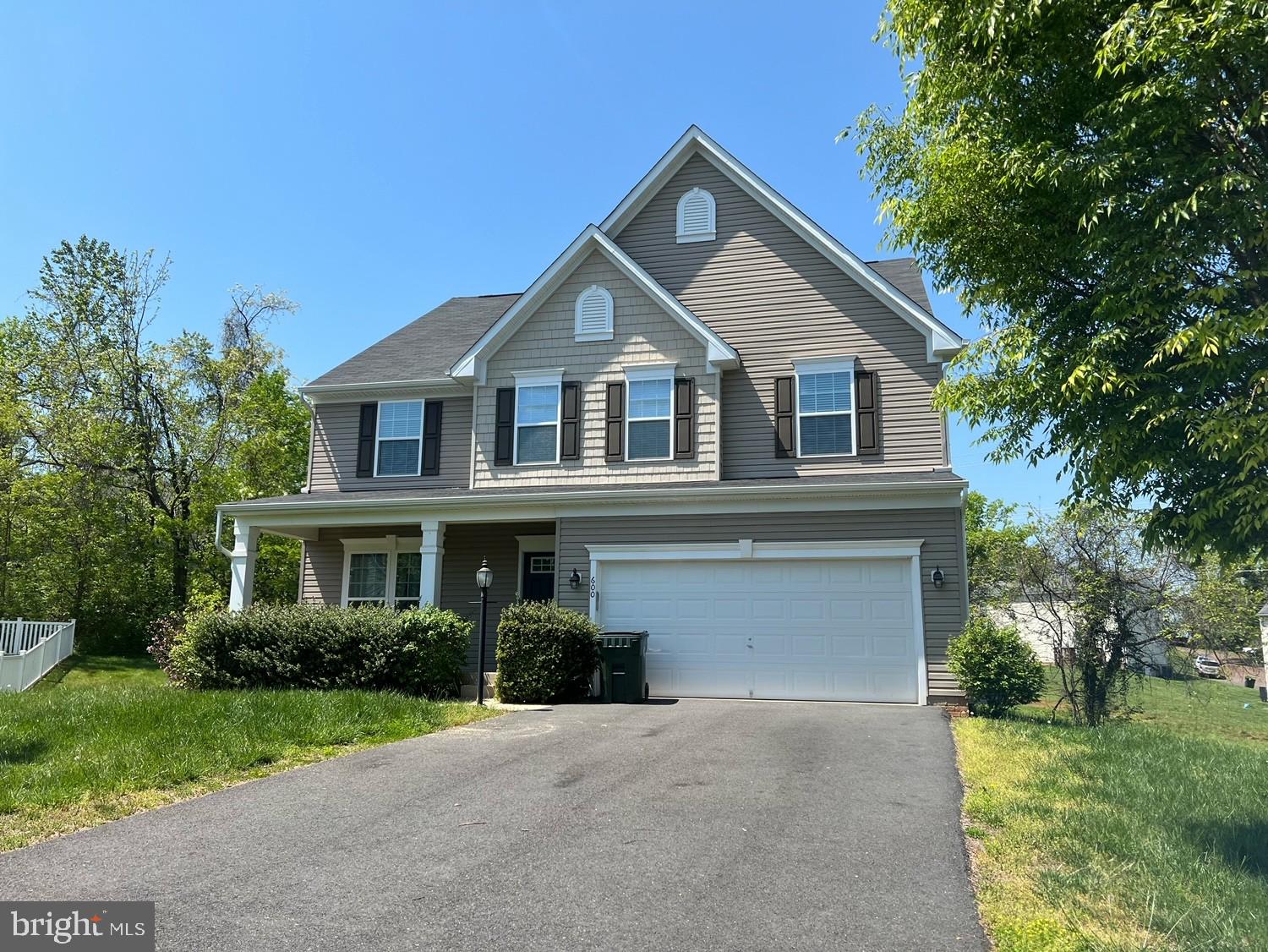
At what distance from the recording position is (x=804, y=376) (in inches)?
605

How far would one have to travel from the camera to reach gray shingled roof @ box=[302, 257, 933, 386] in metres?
17.5

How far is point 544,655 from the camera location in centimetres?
1281

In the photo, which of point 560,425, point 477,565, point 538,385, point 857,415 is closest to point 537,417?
point 560,425

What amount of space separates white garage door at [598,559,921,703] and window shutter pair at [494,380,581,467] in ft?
8.78

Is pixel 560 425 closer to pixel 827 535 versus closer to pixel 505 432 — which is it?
pixel 505 432

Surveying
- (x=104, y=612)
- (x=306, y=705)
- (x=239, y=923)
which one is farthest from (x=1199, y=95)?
(x=104, y=612)

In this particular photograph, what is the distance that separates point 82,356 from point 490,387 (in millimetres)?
17803

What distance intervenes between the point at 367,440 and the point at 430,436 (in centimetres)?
140

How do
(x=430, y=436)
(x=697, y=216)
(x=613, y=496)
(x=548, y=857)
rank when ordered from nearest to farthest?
(x=548, y=857), (x=613, y=496), (x=697, y=216), (x=430, y=436)

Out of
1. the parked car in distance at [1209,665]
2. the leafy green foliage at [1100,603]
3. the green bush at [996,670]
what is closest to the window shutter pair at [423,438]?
the green bush at [996,670]

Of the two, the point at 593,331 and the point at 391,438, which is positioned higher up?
the point at 593,331

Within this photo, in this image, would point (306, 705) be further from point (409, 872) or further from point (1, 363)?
point (1, 363)

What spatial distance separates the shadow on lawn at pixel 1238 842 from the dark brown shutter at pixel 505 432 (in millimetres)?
12158

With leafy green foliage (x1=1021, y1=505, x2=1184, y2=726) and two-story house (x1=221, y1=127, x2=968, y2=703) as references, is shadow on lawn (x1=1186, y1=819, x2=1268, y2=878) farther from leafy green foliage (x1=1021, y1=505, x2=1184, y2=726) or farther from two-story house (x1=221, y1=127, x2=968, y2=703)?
two-story house (x1=221, y1=127, x2=968, y2=703)
